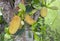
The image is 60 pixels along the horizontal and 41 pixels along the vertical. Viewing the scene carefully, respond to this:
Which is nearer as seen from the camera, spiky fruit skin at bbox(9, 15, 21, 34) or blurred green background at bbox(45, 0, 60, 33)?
spiky fruit skin at bbox(9, 15, 21, 34)

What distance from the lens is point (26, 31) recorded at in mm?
744

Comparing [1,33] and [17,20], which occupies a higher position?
[17,20]

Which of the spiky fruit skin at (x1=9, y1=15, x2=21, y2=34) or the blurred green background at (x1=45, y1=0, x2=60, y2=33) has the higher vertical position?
the spiky fruit skin at (x1=9, y1=15, x2=21, y2=34)

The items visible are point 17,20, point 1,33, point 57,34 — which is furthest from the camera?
point 57,34

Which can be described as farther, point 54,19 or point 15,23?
point 54,19

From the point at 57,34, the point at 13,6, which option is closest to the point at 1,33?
the point at 13,6

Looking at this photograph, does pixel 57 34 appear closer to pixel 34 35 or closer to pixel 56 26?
pixel 56 26

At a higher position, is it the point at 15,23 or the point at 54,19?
the point at 15,23

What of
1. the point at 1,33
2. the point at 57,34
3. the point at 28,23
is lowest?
the point at 57,34

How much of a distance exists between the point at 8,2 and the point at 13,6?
3 cm

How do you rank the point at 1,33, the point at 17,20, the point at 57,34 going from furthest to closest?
1. the point at 57,34
2. the point at 1,33
3. the point at 17,20

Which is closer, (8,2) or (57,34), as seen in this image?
(8,2)

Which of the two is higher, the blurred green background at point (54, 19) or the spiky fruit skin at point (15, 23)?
the spiky fruit skin at point (15, 23)

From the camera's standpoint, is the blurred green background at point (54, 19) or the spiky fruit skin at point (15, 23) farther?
the blurred green background at point (54, 19)
